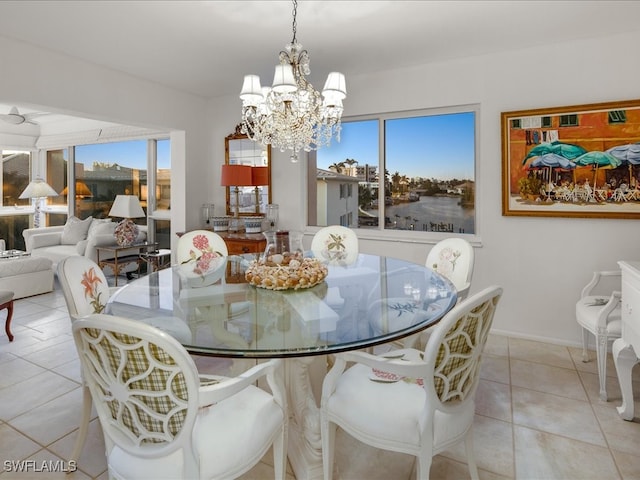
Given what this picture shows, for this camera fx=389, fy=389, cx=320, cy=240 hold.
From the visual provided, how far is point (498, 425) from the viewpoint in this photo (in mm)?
2094

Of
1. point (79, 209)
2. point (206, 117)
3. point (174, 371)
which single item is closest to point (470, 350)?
point (174, 371)

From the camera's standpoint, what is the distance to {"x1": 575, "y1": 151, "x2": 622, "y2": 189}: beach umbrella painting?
2955 millimetres

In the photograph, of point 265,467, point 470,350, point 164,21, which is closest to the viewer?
point 470,350

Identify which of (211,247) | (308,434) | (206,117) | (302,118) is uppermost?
(206,117)

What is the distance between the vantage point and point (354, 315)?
1638mm

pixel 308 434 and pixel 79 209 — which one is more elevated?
pixel 79 209

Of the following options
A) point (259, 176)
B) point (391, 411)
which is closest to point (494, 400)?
point (391, 411)

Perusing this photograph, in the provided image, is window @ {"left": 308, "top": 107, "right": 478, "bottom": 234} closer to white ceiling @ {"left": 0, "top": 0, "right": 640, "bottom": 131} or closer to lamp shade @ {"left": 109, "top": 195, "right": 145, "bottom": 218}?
white ceiling @ {"left": 0, "top": 0, "right": 640, "bottom": 131}

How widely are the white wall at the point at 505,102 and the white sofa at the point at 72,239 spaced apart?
74.5 inches

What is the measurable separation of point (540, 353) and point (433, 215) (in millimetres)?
1512

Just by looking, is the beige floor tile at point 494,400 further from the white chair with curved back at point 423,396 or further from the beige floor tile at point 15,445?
the beige floor tile at point 15,445

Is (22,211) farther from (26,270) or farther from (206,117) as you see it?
(206,117)

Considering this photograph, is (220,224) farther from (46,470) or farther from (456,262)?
(46,470)

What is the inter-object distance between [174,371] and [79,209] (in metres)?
6.76
